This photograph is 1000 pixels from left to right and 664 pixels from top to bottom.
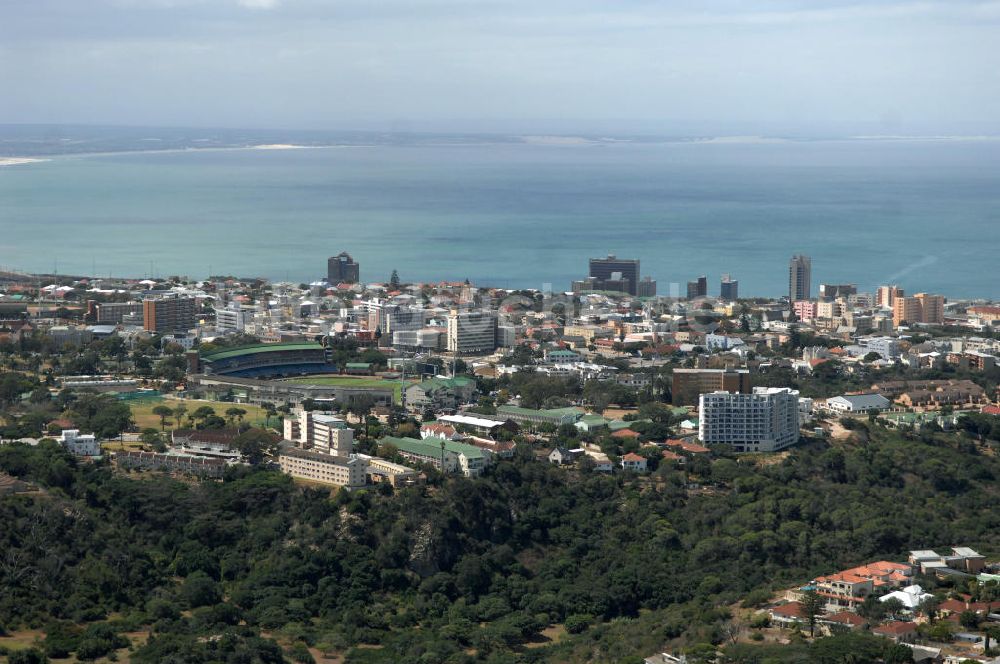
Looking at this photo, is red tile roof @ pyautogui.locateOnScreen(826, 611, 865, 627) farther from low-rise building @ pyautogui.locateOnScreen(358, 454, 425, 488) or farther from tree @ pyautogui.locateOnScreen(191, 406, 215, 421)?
tree @ pyautogui.locateOnScreen(191, 406, 215, 421)

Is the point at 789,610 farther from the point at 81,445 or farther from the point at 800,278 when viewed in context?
the point at 800,278

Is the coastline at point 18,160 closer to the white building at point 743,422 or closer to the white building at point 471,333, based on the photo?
the white building at point 471,333

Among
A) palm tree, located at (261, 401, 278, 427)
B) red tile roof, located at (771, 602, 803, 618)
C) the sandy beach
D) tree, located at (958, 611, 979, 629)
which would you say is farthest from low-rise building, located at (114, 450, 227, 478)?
the sandy beach

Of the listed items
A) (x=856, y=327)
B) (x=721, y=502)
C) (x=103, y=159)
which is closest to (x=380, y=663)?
(x=721, y=502)

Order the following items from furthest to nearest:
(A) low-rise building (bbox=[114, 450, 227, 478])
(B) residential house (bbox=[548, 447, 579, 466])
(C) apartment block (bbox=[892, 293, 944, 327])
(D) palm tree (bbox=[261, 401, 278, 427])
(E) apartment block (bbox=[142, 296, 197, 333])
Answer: (C) apartment block (bbox=[892, 293, 944, 327]), (E) apartment block (bbox=[142, 296, 197, 333]), (D) palm tree (bbox=[261, 401, 278, 427]), (B) residential house (bbox=[548, 447, 579, 466]), (A) low-rise building (bbox=[114, 450, 227, 478])

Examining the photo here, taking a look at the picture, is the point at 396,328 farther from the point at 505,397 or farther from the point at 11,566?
the point at 11,566

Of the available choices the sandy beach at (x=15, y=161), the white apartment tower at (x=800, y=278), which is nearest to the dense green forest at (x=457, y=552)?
the white apartment tower at (x=800, y=278)
